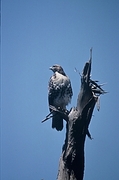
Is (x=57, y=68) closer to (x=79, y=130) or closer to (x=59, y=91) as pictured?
(x=59, y=91)

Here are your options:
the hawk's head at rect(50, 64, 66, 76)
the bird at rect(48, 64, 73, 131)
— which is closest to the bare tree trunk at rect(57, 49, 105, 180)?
the bird at rect(48, 64, 73, 131)


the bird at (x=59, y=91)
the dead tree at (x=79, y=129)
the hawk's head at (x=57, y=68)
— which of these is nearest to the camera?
the dead tree at (x=79, y=129)

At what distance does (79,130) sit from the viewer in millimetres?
4414

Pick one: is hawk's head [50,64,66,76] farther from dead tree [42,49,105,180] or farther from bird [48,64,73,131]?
dead tree [42,49,105,180]

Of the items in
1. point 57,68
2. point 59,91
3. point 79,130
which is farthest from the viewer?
point 57,68

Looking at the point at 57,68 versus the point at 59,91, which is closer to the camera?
the point at 59,91

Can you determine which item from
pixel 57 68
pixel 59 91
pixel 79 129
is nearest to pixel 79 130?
pixel 79 129

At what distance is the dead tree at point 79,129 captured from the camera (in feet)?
14.0

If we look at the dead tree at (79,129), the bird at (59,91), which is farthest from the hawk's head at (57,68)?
the dead tree at (79,129)

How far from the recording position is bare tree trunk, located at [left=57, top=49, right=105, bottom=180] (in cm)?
427

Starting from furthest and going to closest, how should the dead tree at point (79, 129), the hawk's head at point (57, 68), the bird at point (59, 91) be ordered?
the hawk's head at point (57, 68), the bird at point (59, 91), the dead tree at point (79, 129)

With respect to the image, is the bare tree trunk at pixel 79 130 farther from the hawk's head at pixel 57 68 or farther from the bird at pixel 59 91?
the hawk's head at pixel 57 68

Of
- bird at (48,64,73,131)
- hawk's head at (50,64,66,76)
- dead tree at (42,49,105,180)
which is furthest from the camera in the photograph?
hawk's head at (50,64,66,76)

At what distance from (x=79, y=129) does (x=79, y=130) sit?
0.02 metres
